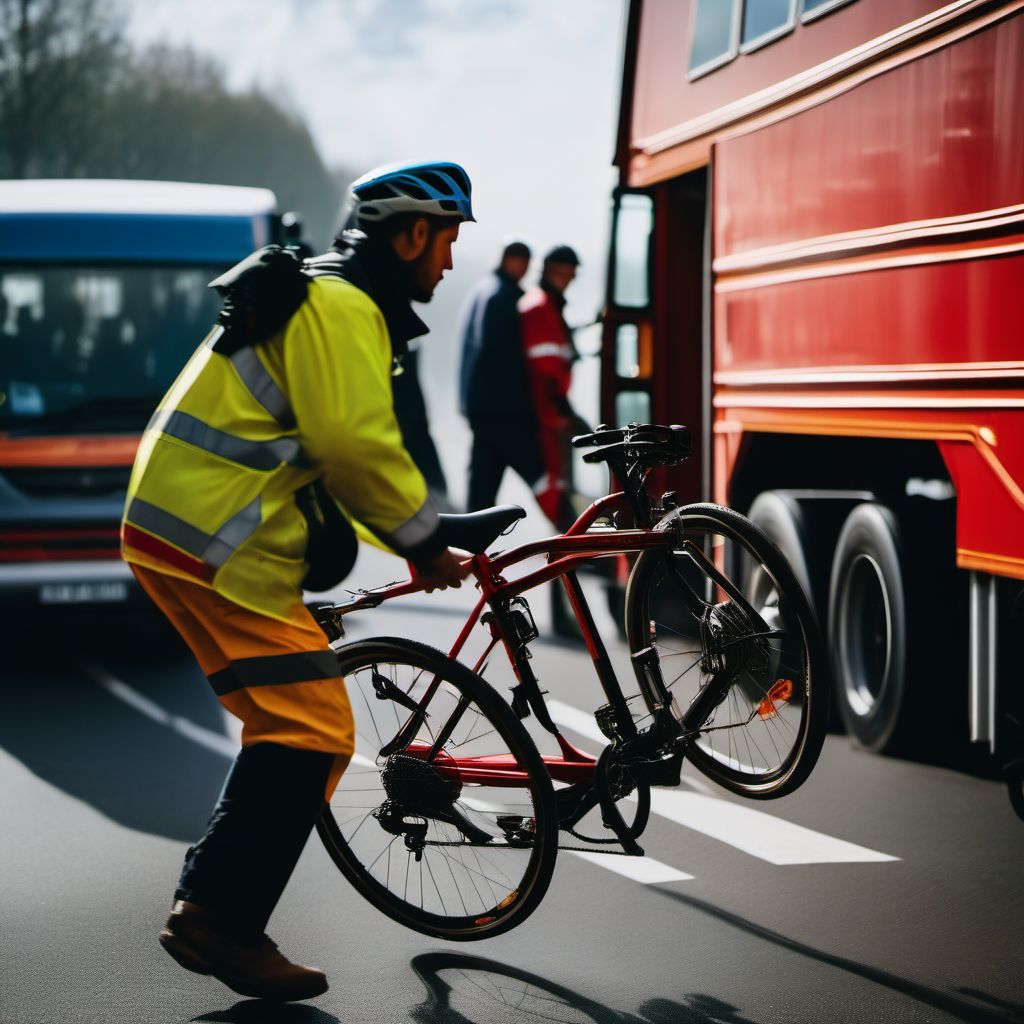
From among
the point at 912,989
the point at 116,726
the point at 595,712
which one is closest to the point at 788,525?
the point at 116,726

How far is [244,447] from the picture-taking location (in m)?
3.95

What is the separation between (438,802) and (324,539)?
899 millimetres

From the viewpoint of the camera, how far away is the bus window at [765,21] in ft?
25.0

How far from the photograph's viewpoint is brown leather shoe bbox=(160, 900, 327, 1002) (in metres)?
4.06

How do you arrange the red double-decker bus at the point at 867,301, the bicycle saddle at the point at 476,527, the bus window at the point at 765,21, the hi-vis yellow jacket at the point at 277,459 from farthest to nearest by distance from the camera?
the bus window at the point at 765,21, the red double-decker bus at the point at 867,301, the bicycle saddle at the point at 476,527, the hi-vis yellow jacket at the point at 277,459

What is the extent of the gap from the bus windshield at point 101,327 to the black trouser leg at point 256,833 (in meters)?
6.17

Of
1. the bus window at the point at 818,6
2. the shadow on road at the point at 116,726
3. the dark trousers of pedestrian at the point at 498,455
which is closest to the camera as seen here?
the shadow on road at the point at 116,726

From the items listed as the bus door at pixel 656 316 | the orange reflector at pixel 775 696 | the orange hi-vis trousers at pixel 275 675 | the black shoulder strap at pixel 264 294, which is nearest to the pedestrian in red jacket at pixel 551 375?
the bus door at pixel 656 316

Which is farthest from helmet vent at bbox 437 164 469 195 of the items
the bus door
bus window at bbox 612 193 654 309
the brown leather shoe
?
bus window at bbox 612 193 654 309

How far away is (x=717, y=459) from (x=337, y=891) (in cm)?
392

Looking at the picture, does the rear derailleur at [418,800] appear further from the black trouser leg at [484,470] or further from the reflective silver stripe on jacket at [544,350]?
the reflective silver stripe on jacket at [544,350]

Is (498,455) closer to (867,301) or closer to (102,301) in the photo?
(102,301)

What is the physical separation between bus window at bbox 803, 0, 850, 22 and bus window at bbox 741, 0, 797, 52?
0.42 ft

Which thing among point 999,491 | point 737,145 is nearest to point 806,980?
point 999,491
